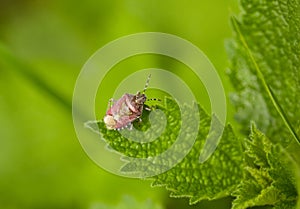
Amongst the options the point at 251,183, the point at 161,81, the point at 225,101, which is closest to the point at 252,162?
the point at 251,183

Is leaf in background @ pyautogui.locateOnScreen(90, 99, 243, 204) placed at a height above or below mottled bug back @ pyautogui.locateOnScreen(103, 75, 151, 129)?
below

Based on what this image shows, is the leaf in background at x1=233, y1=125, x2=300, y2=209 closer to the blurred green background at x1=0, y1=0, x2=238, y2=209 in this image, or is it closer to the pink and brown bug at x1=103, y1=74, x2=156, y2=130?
the pink and brown bug at x1=103, y1=74, x2=156, y2=130

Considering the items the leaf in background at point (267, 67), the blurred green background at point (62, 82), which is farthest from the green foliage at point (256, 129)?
the blurred green background at point (62, 82)

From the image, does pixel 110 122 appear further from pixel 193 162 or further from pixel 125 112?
pixel 193 162

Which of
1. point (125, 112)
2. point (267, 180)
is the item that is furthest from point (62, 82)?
point (267, 180)

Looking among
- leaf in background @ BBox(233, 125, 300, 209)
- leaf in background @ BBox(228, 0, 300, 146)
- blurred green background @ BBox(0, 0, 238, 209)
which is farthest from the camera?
blurred green background @ BBox(0, 0, 238, 209)

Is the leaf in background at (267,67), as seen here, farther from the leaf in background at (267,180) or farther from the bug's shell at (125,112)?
the bug's shell at (125,112)

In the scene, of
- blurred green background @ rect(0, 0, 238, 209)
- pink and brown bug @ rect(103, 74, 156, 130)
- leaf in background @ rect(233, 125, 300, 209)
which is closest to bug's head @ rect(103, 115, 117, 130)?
pink and brown bug @ rect(103, 74, 156, 130)
